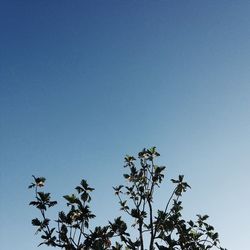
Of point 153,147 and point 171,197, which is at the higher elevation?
point 153,147

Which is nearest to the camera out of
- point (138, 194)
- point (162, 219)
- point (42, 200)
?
point (42, 200)

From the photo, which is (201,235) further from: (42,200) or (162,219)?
(42,200)

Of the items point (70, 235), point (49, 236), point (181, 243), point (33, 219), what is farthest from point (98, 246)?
point (181, 243)

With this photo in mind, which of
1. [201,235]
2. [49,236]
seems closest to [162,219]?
[201,235]

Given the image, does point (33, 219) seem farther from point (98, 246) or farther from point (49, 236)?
point (98, 246)

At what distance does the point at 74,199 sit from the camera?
21578 millimetres

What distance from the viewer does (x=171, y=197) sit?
25.1 metres

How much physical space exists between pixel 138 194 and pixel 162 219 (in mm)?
2855

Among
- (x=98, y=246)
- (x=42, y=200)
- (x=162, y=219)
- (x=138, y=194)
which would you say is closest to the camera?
(x=98, y=246)

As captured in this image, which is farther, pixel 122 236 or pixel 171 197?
pixel 171 197

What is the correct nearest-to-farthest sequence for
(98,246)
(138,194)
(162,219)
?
(98,246) < (162,219) < (138,194)

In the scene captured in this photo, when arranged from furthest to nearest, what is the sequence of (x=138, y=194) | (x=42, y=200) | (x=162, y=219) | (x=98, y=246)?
(x=138, y=194)
(x=162, y=219)
(x=42, y=200)
(x=98, y=246)

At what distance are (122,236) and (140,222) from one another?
2.63m

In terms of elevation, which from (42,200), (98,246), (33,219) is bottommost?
(98,246)
